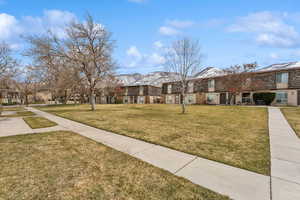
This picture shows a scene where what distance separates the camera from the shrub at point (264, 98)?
20.7m

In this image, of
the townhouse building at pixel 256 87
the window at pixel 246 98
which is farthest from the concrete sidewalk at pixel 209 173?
the window at pixel 246 98

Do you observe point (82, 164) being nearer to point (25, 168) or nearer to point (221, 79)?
point (25, 168)

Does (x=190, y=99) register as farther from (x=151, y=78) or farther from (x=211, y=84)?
(x=151, y=78)

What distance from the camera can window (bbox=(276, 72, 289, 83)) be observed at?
65.8ft

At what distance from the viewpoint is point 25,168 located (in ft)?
9.60

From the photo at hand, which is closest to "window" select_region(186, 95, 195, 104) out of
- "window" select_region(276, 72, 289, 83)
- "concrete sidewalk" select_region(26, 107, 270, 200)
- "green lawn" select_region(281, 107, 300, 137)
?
"window" select_region(276, 72, 289, 83)

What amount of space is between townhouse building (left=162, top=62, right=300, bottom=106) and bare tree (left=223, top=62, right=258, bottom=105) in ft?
0.55

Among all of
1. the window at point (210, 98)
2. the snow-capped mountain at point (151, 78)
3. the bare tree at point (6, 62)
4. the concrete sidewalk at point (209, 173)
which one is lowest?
the concrete sidewalk at point (209, 173)

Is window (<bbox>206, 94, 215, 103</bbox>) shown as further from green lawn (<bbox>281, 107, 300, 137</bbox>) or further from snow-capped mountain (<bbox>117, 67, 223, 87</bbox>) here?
green lawn (<bbox>281, 107, 300, 137</bbox>)

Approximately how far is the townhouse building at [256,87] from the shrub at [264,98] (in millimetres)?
687

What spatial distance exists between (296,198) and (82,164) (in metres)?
3.99

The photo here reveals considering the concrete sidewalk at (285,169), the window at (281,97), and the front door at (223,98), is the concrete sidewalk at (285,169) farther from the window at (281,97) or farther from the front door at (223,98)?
the front door at (223,98)

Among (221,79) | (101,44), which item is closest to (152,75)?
(221,79)

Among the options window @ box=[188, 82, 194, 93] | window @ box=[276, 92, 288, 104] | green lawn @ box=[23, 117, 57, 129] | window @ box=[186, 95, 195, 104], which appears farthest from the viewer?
window @ box=[186, 95, 195, 104]
